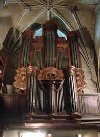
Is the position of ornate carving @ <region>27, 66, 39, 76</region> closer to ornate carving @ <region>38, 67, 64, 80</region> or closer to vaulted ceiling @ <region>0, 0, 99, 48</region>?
ornate carving @ <region>38, 67, 64, 80</region>

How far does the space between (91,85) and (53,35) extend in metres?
2.63

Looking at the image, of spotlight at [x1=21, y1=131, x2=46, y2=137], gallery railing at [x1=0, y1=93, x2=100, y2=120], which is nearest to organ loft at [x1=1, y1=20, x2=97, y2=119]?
gallery railing at [x1=0, y1=93, x2=100, y2=120]

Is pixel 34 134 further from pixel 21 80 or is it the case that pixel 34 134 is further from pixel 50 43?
pixel 50 43

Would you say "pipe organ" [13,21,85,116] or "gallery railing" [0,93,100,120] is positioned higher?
"pipe organ" [13,21,85,116]

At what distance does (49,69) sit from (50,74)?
0.70 ft

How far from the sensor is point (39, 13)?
14.1 m

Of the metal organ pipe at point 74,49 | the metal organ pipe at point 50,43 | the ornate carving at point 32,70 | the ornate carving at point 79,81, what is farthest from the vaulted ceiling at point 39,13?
the ornate carving at point 32,70

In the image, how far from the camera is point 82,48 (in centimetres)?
1356

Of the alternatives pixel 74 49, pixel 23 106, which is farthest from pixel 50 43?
pixel 23 106

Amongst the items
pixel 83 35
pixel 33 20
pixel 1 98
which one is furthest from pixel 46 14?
pixel 1 98

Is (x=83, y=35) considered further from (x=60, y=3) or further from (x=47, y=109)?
(x=47, y=109)

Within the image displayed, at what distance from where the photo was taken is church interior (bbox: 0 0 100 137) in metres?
10.5

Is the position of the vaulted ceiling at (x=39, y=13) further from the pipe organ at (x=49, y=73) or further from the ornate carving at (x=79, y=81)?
the ornate carving at (x=79, y=81)

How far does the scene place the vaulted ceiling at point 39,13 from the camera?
13922mm
